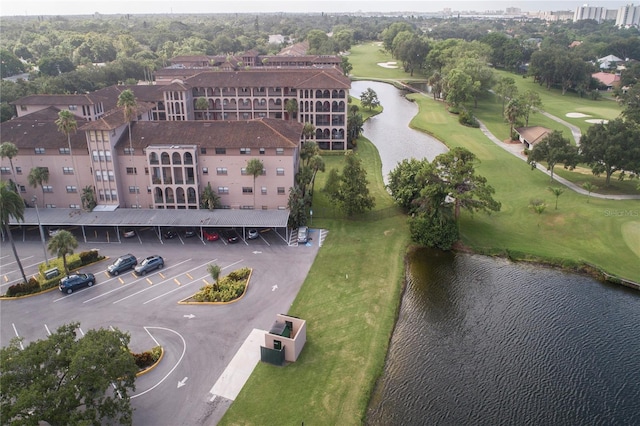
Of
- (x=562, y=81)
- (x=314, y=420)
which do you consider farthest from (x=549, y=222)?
(x=562, y=81)

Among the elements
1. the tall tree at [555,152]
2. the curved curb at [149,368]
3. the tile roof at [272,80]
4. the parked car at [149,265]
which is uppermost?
the tile roof at [272,80]

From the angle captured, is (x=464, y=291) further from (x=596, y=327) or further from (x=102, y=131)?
(x=102, y=131)

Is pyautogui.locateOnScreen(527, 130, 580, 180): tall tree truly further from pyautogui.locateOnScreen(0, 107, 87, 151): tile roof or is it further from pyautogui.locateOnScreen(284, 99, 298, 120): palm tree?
pyautogui.locateOnScreen(0, 107, 87, 151): tile roof

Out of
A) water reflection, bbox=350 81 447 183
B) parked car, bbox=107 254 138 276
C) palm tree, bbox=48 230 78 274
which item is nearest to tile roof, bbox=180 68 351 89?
water reflection, bbox=350 81 447 183

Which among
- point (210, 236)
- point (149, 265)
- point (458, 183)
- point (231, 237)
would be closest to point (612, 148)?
point (458, 183)

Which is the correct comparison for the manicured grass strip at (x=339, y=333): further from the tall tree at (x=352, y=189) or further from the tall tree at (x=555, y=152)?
the tall tree at (x=555, y=152)

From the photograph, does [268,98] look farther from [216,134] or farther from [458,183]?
[458,183]

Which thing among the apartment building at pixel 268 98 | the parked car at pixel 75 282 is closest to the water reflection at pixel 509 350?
the parked car at pixel 75 282
